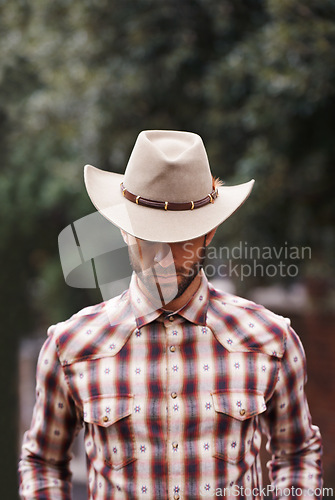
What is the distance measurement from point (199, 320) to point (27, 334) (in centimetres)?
526

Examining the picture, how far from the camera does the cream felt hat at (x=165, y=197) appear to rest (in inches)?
49.4

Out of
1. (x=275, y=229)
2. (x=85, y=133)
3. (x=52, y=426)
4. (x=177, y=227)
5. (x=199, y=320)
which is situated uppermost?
(x=85, y=133)

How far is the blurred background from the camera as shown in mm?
3975

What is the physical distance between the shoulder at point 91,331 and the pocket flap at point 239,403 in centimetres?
27

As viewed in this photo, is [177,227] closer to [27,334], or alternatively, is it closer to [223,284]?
[223,284]

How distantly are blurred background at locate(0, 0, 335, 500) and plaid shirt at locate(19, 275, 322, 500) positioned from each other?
8.60 ft

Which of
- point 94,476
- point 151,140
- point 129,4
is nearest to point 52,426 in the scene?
point 94,476

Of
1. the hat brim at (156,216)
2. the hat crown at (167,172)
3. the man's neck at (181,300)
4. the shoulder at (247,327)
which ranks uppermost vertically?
the hat crown at (167,172)

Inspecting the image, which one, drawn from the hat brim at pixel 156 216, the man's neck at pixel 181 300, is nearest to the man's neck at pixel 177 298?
the man's neck at pixel 181 300

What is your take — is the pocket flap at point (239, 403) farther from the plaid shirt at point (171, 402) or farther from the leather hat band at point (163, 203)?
the leather hat band at point (163, 203)

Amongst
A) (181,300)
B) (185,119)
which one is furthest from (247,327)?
(185,119)

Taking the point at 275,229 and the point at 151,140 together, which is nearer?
the point at 151,140

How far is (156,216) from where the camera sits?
4.16 ft

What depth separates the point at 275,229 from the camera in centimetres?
455
